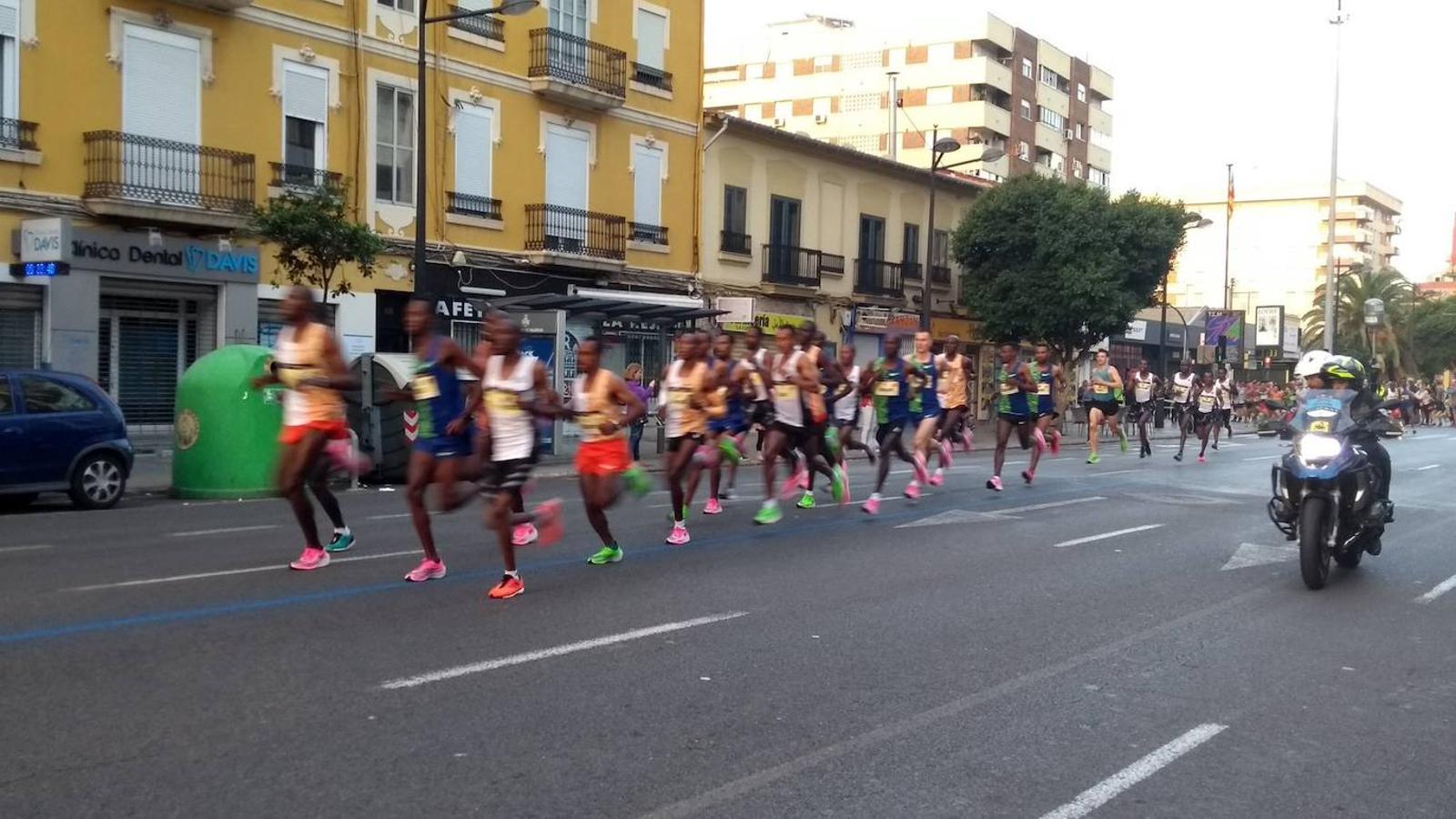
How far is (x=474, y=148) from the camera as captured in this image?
87.6ft

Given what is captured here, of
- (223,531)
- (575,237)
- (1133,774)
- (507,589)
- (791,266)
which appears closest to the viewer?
(1133,774)

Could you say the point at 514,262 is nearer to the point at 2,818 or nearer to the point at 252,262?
the point at 252,262

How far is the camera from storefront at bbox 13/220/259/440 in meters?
20.4

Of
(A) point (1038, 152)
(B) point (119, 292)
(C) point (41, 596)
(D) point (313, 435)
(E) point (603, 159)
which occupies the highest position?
(A) point (1038, 152)

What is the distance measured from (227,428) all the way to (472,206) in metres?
12.3

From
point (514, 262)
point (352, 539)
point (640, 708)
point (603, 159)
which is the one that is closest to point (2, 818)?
point (640, 708)

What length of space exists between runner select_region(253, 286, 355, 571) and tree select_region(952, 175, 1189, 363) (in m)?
31.3

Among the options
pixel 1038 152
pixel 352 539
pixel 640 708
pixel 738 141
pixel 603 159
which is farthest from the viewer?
pixel 1038 152

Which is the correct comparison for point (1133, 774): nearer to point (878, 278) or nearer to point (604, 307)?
point (604, 307)

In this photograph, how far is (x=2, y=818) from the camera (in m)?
4.40

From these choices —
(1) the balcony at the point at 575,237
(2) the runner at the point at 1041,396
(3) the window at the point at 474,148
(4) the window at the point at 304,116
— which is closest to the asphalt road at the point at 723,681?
(2) the runner at the point at 1041,396

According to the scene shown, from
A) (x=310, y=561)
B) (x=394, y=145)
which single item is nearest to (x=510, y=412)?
(x=310, y=561)

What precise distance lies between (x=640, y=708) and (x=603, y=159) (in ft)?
81.3

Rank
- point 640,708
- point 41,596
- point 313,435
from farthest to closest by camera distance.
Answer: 1. point 313,435
2. point 41,596
3. point 640,708
